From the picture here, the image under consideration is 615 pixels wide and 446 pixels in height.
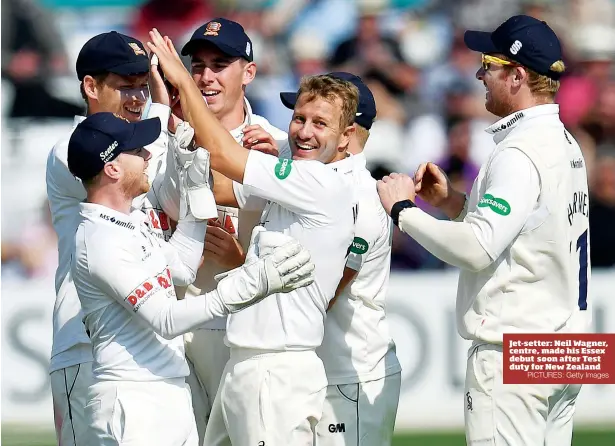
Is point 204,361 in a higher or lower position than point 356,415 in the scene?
higher

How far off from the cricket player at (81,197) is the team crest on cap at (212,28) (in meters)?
0.31

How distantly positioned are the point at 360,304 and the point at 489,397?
0.84 m

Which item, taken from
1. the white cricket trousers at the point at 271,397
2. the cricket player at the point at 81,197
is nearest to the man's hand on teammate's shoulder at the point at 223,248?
the cricket player at the point at 81,197

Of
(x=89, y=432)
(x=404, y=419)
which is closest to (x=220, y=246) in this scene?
(x=89, y=432)

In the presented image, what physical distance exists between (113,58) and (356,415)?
1.92 metres

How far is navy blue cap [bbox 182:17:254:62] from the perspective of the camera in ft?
17.1

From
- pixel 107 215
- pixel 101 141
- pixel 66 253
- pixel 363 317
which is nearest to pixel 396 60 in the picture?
pixel 363 317

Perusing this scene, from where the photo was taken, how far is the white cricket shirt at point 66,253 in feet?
16.2

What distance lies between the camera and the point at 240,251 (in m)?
5.03

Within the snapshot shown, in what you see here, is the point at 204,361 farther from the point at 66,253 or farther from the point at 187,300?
the point at 187,300

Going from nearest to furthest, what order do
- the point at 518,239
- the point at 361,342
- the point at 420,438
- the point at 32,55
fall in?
the point at 518,239 < the point at 361,342 < the point at 420,438 < the point at 32,55

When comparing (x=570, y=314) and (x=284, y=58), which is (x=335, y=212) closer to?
(x=570, y=314)

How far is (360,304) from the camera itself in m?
5.18

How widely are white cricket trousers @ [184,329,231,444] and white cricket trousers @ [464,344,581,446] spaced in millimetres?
1167
